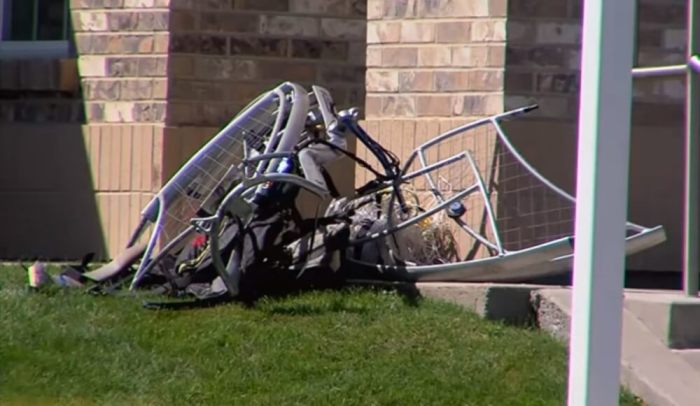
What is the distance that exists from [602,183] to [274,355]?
2.73 metres

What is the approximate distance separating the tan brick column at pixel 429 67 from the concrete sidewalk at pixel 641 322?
1.57 meters

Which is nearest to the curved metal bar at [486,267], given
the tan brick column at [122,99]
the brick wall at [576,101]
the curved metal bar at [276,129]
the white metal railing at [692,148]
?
the curved metal bar at [276,129]

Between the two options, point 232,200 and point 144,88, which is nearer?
point 232,200

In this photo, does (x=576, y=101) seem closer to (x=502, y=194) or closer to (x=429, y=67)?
(x=502, y=194)

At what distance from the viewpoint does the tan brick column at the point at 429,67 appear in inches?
351

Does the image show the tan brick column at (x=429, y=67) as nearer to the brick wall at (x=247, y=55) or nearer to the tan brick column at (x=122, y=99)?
the brick wall at (x=247, y=55)

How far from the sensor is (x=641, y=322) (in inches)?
263

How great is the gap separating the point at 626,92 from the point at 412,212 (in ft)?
13.4

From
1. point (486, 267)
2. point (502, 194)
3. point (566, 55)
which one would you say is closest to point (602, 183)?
point (486, 267)

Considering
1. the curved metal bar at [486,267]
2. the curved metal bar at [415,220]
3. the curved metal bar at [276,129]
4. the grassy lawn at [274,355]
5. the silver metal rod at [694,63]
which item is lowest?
the grassy lawn at [274,355]

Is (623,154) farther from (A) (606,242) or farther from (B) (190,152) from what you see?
(B) (190,152)

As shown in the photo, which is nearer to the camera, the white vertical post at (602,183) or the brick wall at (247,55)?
the white vertical post at (602,183)

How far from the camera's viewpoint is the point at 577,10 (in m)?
9.07

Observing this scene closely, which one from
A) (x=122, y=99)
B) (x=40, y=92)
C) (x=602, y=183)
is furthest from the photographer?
(x=40, y=92)
